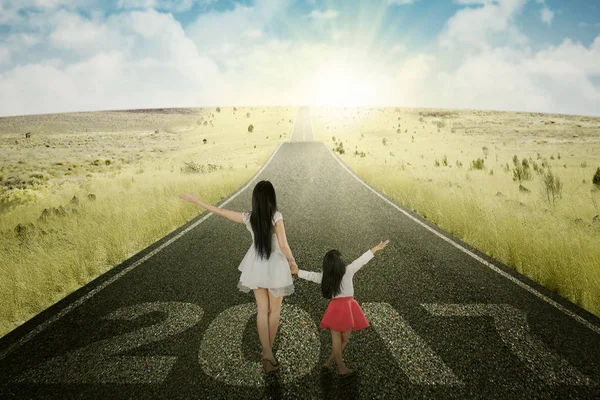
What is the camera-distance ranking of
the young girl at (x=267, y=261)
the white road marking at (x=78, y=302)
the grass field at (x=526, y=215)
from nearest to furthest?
the young girl at (x=267, y=261) < the white road marking at (x=78, y=302) < the grass field at (x=526, y=215)

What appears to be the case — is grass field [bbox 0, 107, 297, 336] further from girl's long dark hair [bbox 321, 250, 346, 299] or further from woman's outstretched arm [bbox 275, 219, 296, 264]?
girl's long dark hair [bbox 321, 250, 346, 299]

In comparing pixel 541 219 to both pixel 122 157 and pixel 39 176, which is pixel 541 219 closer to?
pixel 39 176

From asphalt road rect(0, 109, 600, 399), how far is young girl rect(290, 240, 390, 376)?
0.39 m

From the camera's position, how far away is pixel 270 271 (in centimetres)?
312

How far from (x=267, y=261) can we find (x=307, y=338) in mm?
1142

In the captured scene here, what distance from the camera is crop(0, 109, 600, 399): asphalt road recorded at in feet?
9.74

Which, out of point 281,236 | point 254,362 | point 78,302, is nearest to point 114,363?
point 254,362

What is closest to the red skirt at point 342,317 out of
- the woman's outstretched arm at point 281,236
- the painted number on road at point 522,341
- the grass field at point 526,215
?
the woman's outstretched arm at point 281,236

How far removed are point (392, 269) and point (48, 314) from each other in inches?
197

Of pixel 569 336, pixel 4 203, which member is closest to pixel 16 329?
pixel 569 336

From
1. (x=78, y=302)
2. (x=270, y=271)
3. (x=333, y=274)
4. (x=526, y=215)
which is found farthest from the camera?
(x=526, y=215)

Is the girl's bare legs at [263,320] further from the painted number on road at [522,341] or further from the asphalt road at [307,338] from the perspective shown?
the painted number on road at [522,341]

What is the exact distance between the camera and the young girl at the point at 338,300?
2.93m

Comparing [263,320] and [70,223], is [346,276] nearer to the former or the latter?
[263,320]
